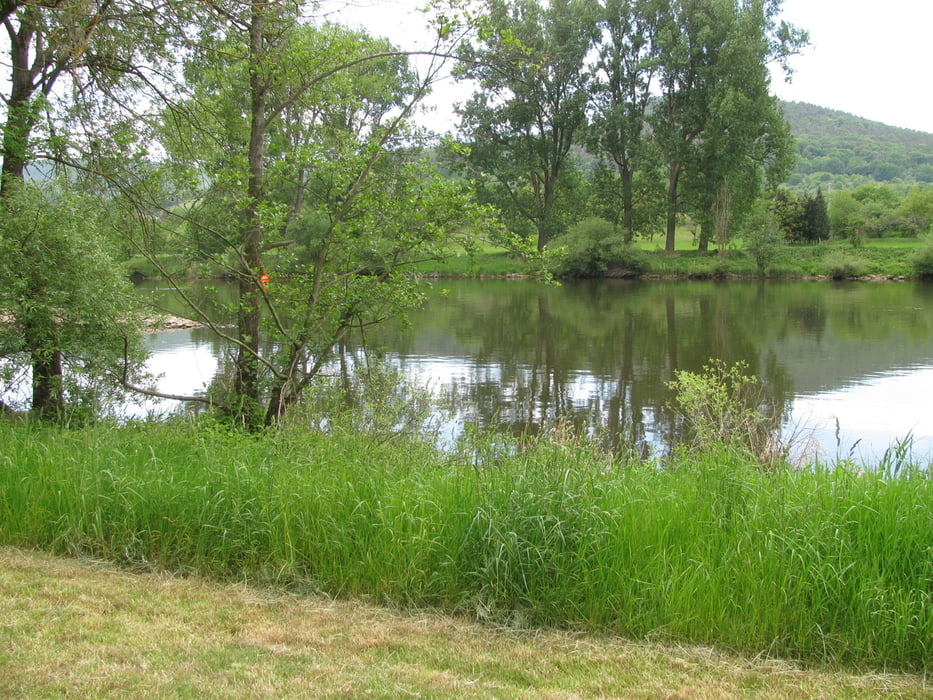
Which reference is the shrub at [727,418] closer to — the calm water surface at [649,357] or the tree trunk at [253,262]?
the calm water surface at [649,357]

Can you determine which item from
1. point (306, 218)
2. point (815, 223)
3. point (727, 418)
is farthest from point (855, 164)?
point (306, 218)

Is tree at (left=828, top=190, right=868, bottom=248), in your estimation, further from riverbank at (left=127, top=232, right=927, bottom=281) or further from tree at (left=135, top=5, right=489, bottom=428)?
tree at (left=135, top=5, right=489, bottom=428)

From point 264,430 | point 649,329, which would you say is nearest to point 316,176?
point 264,430

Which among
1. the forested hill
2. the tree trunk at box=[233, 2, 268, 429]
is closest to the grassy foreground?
the tree trunk at box=[233, 2, 268, 429]

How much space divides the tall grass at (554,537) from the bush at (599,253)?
46.6m

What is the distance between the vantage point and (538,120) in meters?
56.2

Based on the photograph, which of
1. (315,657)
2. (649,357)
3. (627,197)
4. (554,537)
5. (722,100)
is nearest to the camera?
(315,657)

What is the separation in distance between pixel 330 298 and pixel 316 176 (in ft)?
4.34

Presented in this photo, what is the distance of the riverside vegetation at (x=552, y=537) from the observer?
4.06 metres

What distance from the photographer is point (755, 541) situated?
4.51 metres

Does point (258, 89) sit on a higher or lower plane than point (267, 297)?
higher

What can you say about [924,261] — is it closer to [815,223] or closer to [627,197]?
[815,223]

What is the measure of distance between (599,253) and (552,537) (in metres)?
48.9

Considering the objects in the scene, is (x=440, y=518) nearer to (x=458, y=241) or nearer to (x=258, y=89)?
(x=458, y=241)
